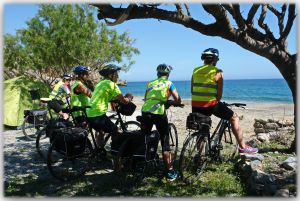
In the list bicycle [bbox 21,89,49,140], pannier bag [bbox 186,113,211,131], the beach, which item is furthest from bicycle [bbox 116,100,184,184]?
bicycle [bbox 21,89,49,140]

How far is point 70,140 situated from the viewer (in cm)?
697

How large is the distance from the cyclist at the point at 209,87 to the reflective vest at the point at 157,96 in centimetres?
59

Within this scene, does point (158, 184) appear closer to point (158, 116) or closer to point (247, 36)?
point (158, 116)

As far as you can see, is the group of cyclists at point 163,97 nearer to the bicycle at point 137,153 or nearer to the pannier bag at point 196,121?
the bicycle at point 137,153

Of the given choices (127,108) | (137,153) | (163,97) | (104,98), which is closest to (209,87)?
(163,97)

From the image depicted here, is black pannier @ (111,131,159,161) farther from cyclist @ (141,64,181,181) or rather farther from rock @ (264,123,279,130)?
rock @ (264,123,279,130)

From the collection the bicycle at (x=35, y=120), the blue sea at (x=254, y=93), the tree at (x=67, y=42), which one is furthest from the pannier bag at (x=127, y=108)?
the blue sea at (x=254, y=93)

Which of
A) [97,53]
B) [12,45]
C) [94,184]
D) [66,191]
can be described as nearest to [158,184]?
[94,184]

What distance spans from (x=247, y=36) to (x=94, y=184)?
428 centimetres

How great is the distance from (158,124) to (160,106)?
330 millimetres

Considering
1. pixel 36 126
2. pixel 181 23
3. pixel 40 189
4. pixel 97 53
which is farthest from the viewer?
pixel 97 53

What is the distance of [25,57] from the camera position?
73.0 ft

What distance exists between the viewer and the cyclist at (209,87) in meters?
6.85

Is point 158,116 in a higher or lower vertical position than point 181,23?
lower
